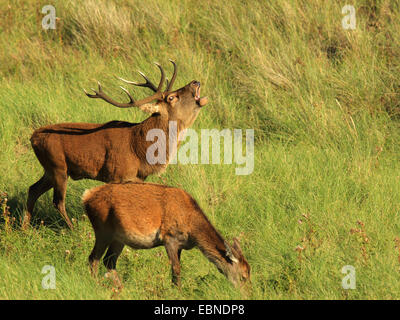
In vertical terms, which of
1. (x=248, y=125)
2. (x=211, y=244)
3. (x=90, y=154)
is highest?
(x=248, y=125)

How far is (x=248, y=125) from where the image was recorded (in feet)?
30.6

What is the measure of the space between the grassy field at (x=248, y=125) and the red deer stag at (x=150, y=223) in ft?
0.89

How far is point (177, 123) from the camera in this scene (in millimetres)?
7988

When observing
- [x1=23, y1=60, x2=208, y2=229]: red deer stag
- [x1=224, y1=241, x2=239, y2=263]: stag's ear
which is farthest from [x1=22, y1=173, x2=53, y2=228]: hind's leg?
[x1=224, y1=241, x2=239, y2=263]: stag's ear

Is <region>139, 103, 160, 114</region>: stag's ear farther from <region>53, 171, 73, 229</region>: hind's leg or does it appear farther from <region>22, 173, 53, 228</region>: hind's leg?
<region>22, 173, 53, 228</region>: hind's leg

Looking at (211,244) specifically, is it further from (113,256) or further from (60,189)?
(60,189)

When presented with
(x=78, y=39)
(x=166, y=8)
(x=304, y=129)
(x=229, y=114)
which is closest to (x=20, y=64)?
(x=78, y=39)

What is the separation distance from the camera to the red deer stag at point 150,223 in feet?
20.9

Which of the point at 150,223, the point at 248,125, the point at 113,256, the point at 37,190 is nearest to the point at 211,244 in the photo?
the point at 150,223

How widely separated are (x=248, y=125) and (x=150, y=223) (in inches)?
126

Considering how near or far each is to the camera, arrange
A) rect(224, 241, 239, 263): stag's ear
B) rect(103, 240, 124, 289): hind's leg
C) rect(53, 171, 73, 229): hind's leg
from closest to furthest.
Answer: rect(224, 241, 239, 263): stag's ear < rect(103, 240, 124, 289): hind's leg < rect(53, 171, 73, 229): hind's leg

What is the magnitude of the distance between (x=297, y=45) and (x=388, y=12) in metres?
1.38

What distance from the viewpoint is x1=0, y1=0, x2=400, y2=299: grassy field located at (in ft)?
21.0

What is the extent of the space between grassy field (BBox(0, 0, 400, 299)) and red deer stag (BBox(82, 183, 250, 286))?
10.7 inches
